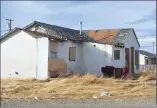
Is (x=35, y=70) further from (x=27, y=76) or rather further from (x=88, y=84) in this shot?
(x=88, y=84)

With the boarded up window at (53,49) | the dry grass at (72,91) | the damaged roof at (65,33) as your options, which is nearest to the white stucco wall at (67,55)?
the boarded up window at (53,49)

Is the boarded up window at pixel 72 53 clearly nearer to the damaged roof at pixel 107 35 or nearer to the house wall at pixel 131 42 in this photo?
the damaged roof at pixel 107 35

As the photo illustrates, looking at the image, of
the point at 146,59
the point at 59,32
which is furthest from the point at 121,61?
the point at 146,59

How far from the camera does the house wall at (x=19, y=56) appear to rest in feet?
104

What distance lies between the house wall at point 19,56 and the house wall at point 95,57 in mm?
6979

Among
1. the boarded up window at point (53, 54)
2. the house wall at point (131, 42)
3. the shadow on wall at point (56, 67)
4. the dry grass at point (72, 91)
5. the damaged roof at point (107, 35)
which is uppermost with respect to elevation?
the damaged roof at point (107, 35)

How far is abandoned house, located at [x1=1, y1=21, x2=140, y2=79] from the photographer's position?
31.5 m

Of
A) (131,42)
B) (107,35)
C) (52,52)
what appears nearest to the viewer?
(52,52)

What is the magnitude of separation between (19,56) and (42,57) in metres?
2.11

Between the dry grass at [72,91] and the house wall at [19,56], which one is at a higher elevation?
the house wall at [19,56]

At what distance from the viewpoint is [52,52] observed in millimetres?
31969

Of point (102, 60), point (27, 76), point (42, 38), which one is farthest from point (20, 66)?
point (102, 60)

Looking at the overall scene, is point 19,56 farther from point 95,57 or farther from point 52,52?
point 95,57

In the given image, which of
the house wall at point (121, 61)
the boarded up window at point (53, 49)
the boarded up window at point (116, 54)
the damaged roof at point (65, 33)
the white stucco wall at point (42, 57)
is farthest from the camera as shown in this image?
the boarded up window at point (116, 54)
